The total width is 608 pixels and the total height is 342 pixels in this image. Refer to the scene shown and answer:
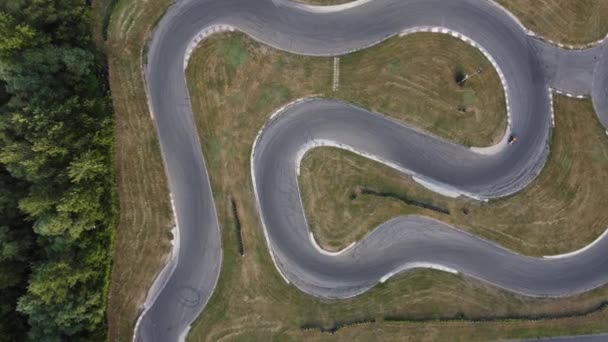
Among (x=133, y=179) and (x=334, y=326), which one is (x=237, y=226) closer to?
(x=133, y=179)

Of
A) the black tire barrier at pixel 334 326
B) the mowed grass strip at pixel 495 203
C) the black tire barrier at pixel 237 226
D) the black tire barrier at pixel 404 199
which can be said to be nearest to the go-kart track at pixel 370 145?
the mowed grass strip at pixel 495 203

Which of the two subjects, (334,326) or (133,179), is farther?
(334,326)

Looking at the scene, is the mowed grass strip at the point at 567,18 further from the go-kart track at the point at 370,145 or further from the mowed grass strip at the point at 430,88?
the mowed grass strip at the point at 430,88

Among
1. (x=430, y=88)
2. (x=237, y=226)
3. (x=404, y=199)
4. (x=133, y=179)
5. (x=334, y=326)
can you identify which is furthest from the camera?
(x=430, y=88)

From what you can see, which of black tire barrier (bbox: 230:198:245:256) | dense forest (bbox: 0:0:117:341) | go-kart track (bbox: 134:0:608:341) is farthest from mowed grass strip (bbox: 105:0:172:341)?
black tire barrier (bbox: 230:198:245:256)

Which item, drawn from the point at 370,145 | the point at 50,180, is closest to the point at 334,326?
the point at 370,145
